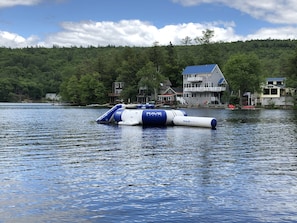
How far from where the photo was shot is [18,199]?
11.8 meters

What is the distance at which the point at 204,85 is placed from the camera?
108 metres

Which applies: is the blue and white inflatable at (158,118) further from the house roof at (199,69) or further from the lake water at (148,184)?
the house roof at (199,69)

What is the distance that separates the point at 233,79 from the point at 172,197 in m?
87.9

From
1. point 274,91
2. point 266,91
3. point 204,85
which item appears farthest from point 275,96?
point 204,85

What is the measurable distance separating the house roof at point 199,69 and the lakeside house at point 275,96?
13669mm

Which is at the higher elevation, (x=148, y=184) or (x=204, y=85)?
(x=204, y=85)

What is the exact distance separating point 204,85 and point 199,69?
4.72 metres

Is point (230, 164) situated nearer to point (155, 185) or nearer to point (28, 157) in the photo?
point (155, 185)

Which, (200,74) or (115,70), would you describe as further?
(115,70)

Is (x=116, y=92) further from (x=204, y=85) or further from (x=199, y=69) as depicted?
(x=204, y=85)

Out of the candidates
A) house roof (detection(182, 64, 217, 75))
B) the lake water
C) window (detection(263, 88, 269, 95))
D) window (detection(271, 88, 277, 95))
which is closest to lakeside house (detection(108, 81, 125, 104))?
house roof (detection(182, 64, 217, 75))

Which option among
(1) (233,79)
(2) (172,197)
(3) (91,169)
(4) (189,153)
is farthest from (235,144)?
(1) (233,79)

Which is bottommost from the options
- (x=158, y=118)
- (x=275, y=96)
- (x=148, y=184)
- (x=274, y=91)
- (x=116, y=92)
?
(x=148, y=184)

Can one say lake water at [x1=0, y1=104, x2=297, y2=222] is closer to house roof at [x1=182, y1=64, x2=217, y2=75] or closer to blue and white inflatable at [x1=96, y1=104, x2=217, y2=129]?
blue and white inflatable at [x1=96, y1=104, x2=217, y2=129]
